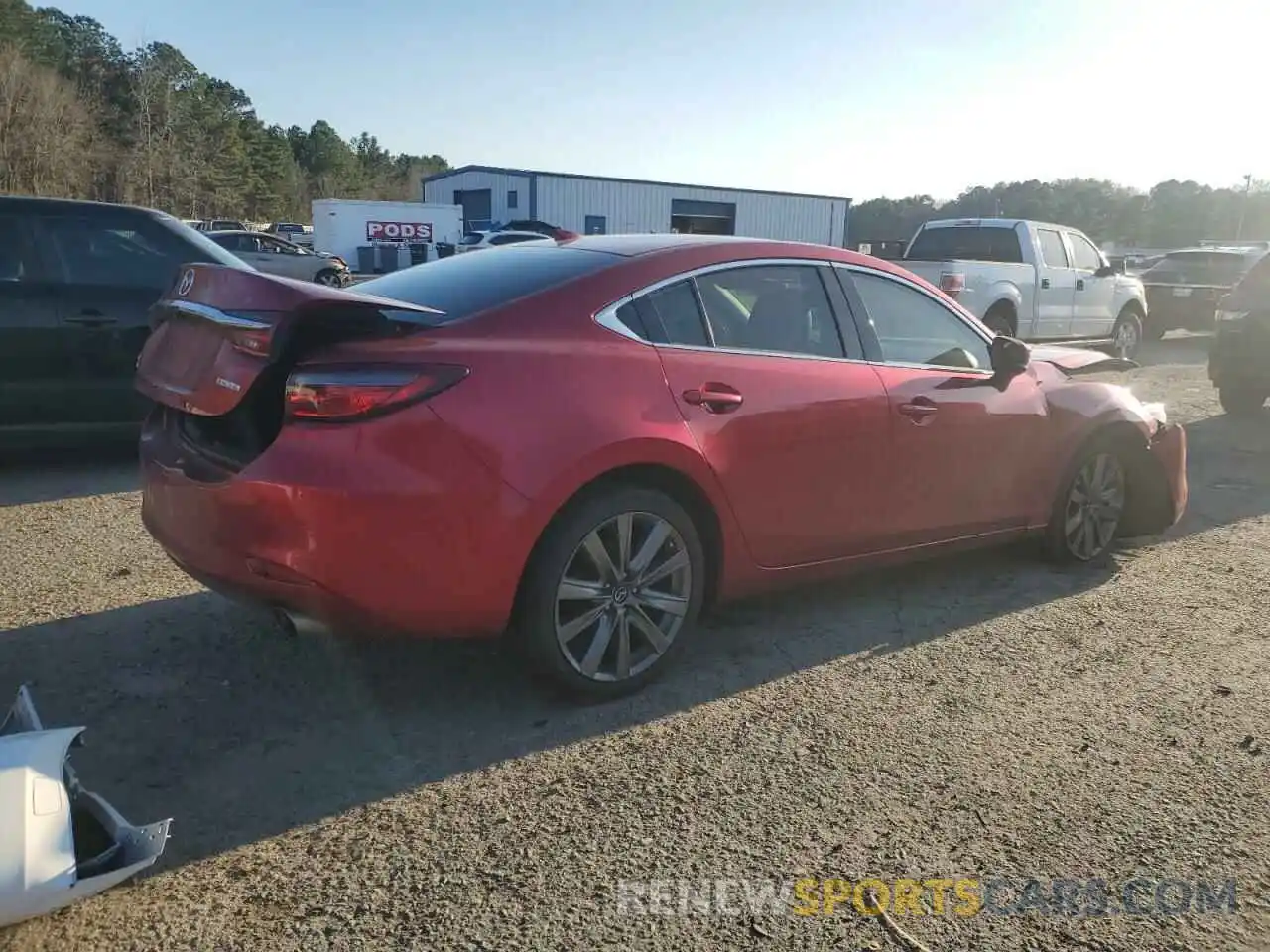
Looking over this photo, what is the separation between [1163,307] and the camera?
18672 mm

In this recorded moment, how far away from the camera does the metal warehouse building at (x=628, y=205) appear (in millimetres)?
49281

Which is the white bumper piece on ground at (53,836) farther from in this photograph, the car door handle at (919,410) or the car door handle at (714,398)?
the car door handle at (919,410)

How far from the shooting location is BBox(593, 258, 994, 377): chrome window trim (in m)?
3.56

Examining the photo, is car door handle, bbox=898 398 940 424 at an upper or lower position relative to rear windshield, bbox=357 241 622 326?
lower

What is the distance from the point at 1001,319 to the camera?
42.4 feet

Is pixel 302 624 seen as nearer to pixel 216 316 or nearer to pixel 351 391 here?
pixel 351 391

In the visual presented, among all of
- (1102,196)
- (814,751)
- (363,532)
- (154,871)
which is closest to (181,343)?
(363,532)

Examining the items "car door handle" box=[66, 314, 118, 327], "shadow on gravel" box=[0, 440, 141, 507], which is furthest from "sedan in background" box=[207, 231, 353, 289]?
"car door handle" box=[66, 314, 118, 327]

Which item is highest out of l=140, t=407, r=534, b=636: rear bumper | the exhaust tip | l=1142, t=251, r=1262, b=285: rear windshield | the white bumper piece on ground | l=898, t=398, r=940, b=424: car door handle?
l=1142, t=251, r=1262, b=285: rear windshield

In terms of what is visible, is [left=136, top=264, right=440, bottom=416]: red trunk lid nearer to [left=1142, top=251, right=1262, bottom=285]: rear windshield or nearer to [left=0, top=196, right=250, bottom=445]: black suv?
[left=0, top=196, right=250, bottom=445]: black suv

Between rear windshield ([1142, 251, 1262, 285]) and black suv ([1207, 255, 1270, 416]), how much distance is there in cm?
971

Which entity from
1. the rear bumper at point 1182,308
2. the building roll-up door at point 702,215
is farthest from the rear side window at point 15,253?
the building roll-up door at point 702,215

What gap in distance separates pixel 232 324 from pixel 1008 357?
3.33m

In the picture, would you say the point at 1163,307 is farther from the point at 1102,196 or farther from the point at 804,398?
the point at 1102,196
